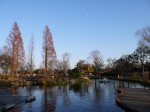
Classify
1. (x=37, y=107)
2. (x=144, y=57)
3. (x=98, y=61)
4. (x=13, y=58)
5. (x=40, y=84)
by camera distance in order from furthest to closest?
(x=98, y=61) → (x=144, y=57) → (x=13, y=58) → (x=40, y=84) → (x=37, y=107)

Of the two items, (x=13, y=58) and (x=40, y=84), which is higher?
(x=13, y=58)

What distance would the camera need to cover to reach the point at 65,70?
279 ft

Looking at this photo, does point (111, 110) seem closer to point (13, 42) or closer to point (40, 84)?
point (40, 84)

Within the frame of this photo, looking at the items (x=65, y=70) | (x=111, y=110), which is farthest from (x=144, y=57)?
(x=111, y=110)

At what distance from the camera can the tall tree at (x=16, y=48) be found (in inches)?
2153

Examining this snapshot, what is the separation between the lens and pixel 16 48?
5562cm

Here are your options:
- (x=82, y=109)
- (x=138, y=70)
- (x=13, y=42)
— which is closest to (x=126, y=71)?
(x=138, y=70)

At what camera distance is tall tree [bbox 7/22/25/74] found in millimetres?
54675

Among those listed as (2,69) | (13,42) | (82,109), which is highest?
(13,42)

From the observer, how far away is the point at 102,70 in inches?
4419

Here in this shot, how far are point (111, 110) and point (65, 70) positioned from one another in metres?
64.9

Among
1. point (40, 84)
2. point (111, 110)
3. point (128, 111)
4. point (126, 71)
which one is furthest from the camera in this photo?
point (126, 71)

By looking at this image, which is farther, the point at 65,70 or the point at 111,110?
the point at 65,70

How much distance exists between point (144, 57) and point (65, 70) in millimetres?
27140
